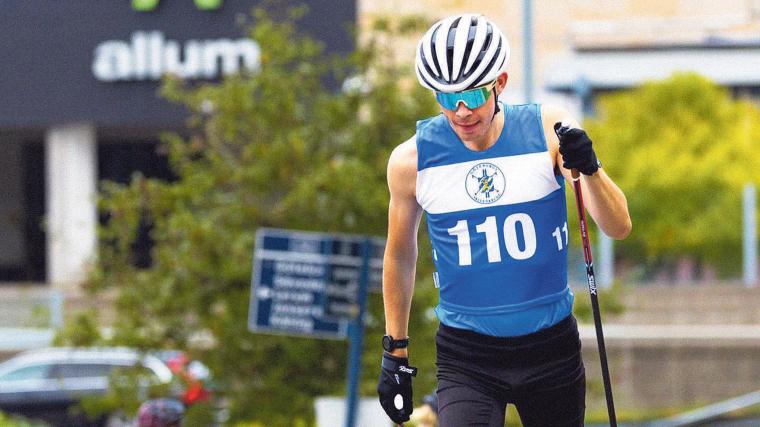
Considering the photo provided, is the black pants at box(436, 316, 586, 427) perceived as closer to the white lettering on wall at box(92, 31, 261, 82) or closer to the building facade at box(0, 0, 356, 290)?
the building facade at box(0, 0, 356, 290)

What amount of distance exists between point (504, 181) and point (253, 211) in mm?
8641

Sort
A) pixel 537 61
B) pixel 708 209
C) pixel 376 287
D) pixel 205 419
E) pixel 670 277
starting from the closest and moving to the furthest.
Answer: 1. pixel 376 287
2. pixel 205 419
3. pixel 670 277
4. pixel 708 209
5. pixel 537 61

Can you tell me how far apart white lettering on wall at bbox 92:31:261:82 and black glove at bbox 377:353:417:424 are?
1134 inches

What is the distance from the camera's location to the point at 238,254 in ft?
41.9

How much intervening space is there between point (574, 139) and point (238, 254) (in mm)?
8623

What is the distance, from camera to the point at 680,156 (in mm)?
31078

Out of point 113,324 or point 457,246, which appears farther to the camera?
point 113,324

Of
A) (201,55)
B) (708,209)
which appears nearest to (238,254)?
(708,209)

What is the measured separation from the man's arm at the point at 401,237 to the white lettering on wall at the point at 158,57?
2874 cm

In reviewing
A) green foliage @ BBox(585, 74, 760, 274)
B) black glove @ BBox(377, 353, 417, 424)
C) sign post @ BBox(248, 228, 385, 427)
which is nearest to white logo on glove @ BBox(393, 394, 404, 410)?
black glove @ BBox(377, 353, 417, 424)

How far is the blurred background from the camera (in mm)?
13086

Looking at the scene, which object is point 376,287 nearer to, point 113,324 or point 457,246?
point 113,324

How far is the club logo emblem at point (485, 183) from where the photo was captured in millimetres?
4645

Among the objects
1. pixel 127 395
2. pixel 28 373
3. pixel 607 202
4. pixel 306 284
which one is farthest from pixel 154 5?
pixel 607 202
